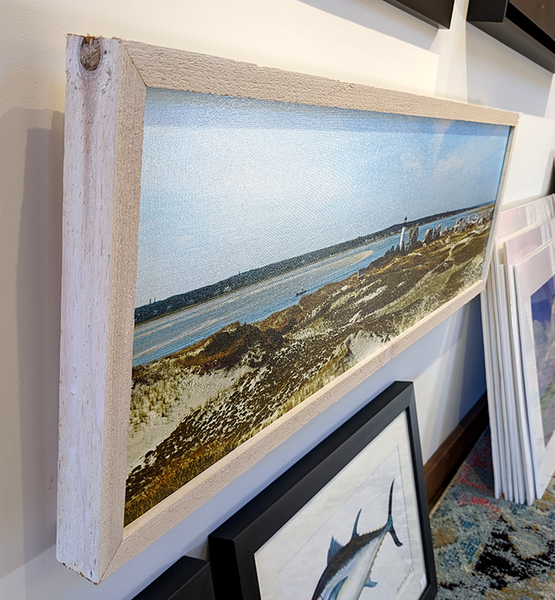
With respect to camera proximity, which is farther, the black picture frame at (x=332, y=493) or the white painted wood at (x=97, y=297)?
the black picture frame at (x=332, y=493)

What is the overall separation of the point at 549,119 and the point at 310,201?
123cm


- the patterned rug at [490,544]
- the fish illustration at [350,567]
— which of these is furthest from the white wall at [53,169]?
the patterned rug at [490,544]

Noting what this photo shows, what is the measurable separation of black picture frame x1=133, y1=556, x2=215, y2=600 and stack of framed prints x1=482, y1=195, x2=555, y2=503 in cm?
82

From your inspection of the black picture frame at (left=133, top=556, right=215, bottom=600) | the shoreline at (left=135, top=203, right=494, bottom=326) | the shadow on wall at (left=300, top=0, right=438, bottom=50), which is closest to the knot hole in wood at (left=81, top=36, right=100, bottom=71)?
the shoreline at (left=135, top=203, right=494, bottom=326)

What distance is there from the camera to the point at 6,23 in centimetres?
30

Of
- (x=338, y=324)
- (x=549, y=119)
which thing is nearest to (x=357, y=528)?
(x=338, y=324)

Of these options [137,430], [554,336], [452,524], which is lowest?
[452,524]

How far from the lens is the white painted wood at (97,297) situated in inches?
11.4

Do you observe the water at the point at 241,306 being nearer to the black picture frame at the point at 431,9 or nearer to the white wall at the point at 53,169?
the white wall at the point at 53,169

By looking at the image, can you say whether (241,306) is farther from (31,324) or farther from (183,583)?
(183,583)

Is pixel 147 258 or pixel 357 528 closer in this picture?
pixel 147 258

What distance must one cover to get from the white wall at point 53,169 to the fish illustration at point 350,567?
16 centimetres

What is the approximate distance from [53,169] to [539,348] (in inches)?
46.3

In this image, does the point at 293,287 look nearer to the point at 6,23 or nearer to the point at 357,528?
the point at 6,23
